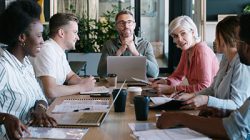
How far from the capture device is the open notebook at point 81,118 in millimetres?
1851

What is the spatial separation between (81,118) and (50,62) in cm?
93

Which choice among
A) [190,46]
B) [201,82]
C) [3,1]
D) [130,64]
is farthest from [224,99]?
[3,1]

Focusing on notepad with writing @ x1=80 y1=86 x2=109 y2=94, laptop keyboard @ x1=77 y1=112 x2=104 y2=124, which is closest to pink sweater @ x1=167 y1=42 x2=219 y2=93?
notepad with writing @ x1=80 y1=86 x2=109 y2=94

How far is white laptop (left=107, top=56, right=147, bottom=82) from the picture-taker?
123 inches

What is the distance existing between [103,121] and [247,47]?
76 centimetres

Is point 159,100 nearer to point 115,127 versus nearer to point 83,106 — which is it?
point 83,106

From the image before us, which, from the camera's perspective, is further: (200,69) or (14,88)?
(200,69)

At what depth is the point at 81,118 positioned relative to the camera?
1948 mm

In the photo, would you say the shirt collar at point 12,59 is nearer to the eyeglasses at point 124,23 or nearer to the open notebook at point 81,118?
the open notebook at point 81,118

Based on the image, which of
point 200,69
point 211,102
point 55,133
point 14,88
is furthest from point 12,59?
point 200,69

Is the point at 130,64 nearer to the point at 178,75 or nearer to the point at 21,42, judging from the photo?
the point at 178,75

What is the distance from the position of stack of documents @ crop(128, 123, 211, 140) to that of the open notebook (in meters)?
0.21

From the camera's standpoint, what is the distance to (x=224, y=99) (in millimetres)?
2223

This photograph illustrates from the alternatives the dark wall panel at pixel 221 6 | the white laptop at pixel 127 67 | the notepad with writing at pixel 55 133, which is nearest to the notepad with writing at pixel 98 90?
the white laptop at pixel 127 67
